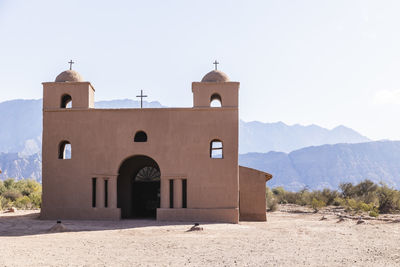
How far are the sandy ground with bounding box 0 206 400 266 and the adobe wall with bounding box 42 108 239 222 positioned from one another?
1506 millimetres

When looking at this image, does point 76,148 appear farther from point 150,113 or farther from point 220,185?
point 220,185

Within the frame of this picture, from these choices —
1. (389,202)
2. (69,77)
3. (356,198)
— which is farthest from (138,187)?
(356,198)

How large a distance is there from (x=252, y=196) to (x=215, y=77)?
5.88m

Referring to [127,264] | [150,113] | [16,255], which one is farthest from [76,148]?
[127,264]

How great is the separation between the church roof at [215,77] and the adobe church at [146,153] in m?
0.42

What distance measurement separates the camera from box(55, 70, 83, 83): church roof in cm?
1941

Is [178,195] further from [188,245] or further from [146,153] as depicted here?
[188,245]

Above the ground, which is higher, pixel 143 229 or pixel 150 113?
pixel 150 113

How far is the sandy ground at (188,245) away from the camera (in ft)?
31.4

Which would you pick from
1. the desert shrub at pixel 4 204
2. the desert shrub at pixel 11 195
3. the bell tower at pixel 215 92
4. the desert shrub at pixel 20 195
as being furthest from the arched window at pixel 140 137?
the desert shrub at pixel 11 195

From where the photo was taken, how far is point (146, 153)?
59.9 ft

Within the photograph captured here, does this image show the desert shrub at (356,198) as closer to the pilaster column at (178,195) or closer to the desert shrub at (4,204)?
the pilaster column at (178,195)

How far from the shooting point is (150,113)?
18562mm

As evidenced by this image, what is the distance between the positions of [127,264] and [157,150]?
9330 mm
